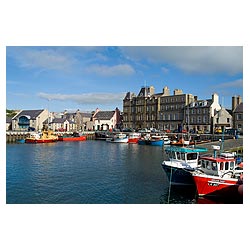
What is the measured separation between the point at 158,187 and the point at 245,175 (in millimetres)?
3755

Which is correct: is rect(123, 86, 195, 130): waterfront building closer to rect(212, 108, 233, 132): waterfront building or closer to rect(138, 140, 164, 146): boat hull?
rect(212, 108, 233, 132): waterfront building

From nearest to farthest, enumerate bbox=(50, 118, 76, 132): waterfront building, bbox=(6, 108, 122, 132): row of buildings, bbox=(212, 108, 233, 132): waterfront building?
bbox=(212, 108, 233, 132): waterfront building
bbox=(6, 108, 122, 132): row of buildings
bbox=(50, 118, 76, 132): waterfront building

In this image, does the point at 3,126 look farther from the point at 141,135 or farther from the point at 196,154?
the point at 141,135

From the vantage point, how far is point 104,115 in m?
54.0

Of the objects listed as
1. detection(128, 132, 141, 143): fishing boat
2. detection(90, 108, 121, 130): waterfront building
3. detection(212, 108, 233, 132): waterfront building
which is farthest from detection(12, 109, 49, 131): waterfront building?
detection(212, 108, 233, 132): waterfront building

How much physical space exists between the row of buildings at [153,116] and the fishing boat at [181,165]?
63.7 feet

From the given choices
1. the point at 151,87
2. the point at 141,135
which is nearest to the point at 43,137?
the point at 141,135

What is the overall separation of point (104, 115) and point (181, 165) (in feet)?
141

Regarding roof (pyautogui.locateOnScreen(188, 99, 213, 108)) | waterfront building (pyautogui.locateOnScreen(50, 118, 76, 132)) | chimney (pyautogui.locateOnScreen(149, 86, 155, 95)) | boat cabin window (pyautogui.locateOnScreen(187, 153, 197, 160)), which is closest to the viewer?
boat cabin window (pyautogui.locateOnScreen(187, 153, 197, 160))

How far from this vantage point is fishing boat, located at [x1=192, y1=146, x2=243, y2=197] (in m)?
9.55

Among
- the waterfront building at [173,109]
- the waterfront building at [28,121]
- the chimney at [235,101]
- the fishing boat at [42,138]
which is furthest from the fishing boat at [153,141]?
the waterfront building at [28,121]

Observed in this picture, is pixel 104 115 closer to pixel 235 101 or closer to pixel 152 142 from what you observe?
pixel 152 142

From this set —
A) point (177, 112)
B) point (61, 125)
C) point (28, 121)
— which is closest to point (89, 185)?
point (177, 112)

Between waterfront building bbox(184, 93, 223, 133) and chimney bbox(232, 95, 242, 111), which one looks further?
waterfront building bbox(184, 93, 223, 133)
